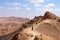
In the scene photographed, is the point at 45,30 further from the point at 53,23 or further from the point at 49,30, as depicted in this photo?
the point at 53,23

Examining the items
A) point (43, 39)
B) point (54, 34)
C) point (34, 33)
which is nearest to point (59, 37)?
point (54, 34)

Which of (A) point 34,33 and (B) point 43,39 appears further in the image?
(A) point 34,33

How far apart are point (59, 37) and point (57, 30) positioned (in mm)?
759

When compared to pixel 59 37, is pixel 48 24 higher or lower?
higher

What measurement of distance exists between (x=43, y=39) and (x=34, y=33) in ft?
2.84

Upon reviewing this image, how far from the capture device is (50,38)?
363 inches

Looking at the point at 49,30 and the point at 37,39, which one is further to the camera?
the point at 49,30

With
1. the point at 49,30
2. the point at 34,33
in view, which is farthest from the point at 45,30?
the point at 34,33

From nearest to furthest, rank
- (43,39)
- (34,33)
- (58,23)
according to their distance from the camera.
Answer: (43,39)
(34,33)
(58,23)

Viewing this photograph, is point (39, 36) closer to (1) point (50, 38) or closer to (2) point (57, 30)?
(1) point (50, 38)

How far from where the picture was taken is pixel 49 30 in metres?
9.95

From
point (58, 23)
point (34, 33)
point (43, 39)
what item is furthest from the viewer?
point (58, 23)

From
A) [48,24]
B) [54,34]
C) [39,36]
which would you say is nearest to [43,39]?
[39,36]

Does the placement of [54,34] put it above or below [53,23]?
below
